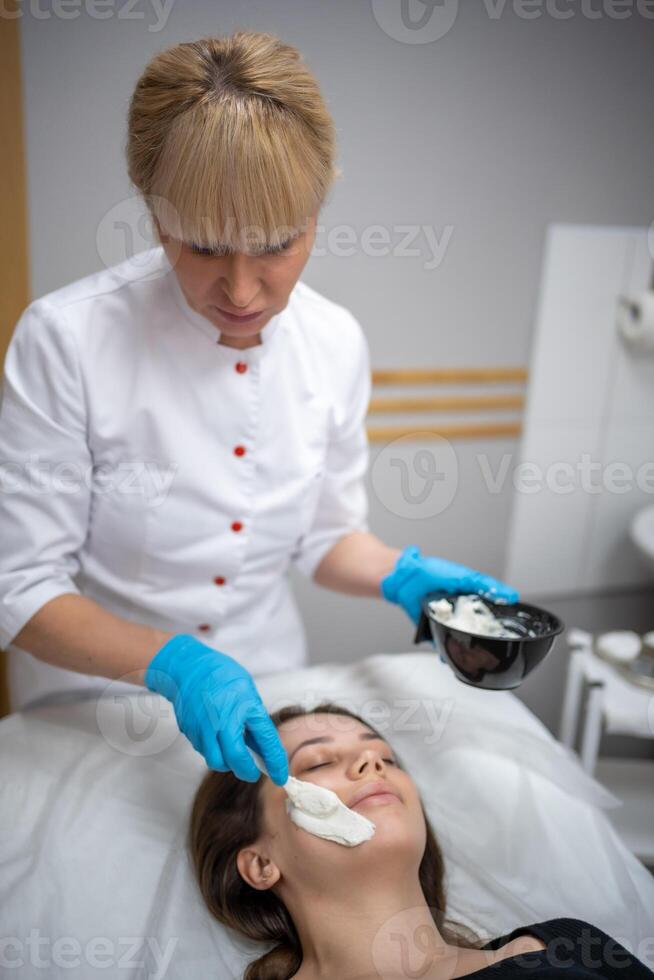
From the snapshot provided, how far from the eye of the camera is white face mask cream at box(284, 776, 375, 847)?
49.2 inches

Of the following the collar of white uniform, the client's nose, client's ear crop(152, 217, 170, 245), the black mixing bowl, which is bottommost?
the client's nose

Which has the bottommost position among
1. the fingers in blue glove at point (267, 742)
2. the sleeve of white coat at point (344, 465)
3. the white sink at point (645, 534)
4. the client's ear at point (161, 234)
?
the fingers in blue glove at point (267, 742)

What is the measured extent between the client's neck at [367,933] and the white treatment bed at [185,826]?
110mm

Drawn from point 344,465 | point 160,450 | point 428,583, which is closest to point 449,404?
point 344,465

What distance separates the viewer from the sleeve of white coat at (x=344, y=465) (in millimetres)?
1594

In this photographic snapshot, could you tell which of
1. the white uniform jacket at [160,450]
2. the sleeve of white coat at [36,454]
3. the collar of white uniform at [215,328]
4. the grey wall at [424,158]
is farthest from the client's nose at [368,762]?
the grey wall at [424,158]

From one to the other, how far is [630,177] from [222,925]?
78.4 inches

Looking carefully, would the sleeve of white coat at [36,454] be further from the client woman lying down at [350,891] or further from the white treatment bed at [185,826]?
the client woman lying down at [350,891]

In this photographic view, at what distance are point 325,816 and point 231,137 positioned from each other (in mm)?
924

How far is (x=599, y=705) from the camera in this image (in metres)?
1.96

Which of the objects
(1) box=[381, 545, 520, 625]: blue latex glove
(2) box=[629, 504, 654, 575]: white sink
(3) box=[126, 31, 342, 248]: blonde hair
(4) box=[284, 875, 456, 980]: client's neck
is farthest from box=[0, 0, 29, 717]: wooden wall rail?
(2) box=[629, 504, 654, 575]: white sink

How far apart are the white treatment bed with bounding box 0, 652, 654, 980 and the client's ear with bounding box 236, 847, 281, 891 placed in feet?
0.26

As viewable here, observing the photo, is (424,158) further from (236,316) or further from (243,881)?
(243,881)

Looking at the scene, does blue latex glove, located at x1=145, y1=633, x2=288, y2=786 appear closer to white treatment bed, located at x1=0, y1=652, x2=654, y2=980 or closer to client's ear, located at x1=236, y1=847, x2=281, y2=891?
client's ear, located at x1=236, y1=847, x2=281, y2=891
